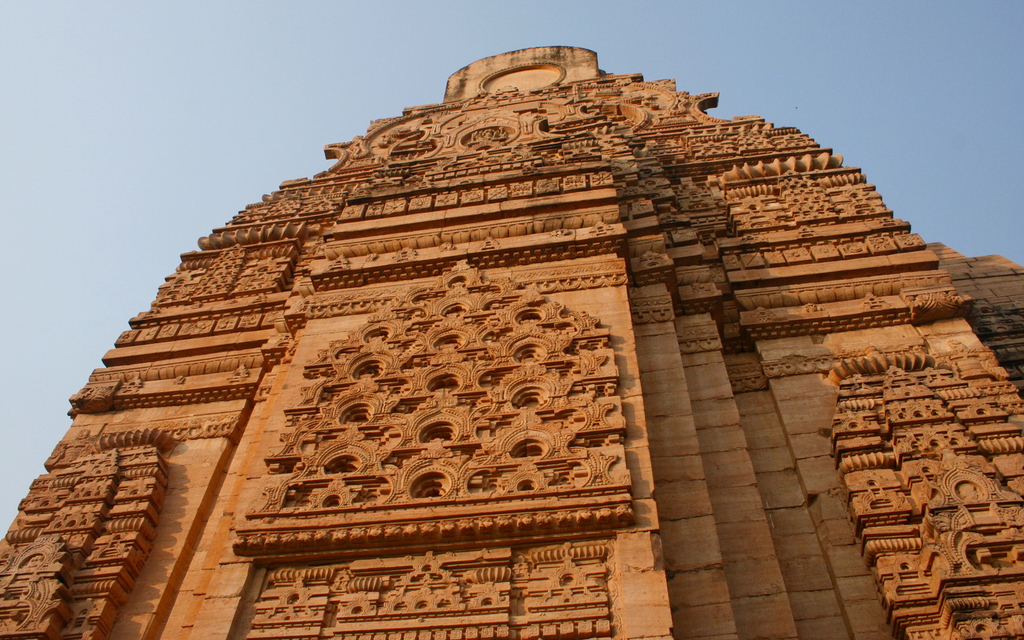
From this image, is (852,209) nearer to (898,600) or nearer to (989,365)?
(989,365)

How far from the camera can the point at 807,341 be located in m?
9.06

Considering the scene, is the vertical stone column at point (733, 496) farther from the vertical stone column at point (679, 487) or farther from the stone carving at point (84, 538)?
the stone carving at point (84, 538)

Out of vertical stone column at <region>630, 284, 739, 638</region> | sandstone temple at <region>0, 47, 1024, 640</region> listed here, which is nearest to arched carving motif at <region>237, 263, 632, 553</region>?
sandstone temple at <region>0, 47, 1024, 640</region>

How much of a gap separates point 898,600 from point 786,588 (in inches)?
31.5

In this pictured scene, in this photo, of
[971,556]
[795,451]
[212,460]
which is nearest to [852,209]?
[795,451]

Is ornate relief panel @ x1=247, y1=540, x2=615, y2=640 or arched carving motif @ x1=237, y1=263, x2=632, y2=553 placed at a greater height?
arched carving motif @ x1=237, y1=263, x2=632, y2=553

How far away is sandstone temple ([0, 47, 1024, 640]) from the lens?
5.96 meters

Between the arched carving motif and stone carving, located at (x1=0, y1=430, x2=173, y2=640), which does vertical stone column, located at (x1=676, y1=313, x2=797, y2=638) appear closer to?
the arched carving motif

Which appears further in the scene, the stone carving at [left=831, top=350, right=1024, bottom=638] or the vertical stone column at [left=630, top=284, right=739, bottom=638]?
the stone carving at [left=831, top=350, right=1024, bottom=638]

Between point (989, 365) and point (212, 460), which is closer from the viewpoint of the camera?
point (989, 365)

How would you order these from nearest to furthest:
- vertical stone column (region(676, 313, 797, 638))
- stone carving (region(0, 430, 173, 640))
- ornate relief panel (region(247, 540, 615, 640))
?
ornate relief panel (region(247, 540, 615, 640)) < vertical stone column (region(676, 313, 797, 638)) < stone carving (region(0, 430, 173, 640))

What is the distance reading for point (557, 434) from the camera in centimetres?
673

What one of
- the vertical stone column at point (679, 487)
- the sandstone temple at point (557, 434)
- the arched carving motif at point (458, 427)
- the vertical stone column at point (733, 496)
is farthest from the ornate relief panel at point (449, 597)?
the vertical stone column at point (733, 496)

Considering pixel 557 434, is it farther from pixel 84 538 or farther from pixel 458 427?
pixel 84 538
